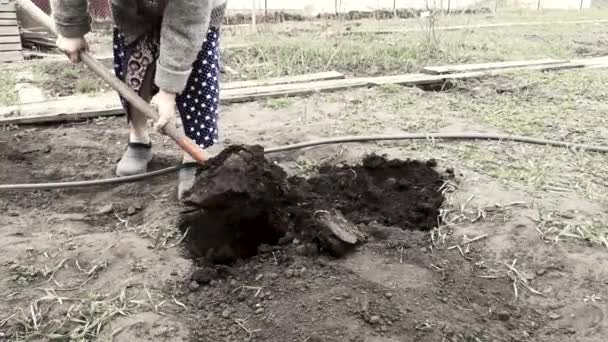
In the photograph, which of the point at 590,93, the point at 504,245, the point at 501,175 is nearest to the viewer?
the point at 504,245

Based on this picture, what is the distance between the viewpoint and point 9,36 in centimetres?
566

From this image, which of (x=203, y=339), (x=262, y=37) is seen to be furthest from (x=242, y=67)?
(x=203, y=339)

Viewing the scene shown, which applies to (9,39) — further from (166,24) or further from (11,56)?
(166,24)

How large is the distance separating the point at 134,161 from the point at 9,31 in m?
3.64

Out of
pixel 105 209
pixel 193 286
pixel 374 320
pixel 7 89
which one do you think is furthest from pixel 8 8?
pixel 374 320

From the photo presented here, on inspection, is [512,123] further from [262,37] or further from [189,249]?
[262,37]

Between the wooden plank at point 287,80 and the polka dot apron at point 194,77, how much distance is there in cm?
175

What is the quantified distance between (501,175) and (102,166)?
1977 millimetres

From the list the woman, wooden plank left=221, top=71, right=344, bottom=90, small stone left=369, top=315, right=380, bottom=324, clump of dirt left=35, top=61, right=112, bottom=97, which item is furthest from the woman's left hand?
clump of dirt left=35, top=61, right=112, bottom=97

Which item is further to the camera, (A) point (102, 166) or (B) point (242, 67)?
(B) point (242, 67)

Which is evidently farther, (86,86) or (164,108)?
(86,86)

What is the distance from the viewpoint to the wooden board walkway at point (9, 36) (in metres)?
5.61

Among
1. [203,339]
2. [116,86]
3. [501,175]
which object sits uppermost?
[116,86]

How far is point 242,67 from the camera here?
5117 mm
